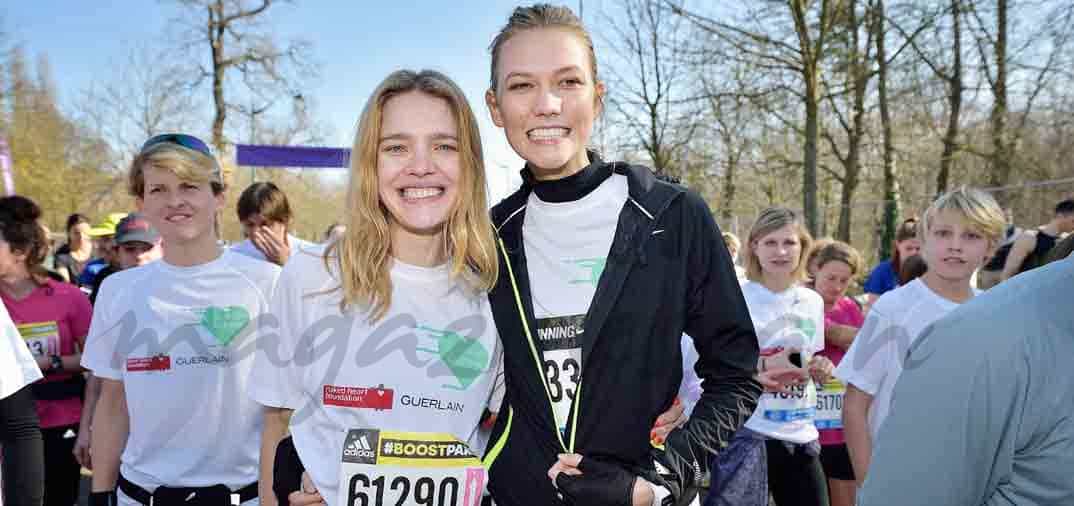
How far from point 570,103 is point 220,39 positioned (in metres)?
18.5

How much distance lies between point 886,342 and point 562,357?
75.9 inches

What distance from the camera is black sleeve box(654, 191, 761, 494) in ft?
5.75

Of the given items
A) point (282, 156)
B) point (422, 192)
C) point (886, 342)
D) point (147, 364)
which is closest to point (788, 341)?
point (886, 342)

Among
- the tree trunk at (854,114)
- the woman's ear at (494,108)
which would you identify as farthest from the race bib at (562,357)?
the tree trunk at (854,114)

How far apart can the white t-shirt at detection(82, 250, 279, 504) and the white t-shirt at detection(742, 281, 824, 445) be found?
2496 mm

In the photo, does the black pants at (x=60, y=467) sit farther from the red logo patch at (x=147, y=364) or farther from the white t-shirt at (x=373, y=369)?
the white t-shirt at (x=373, y=369)

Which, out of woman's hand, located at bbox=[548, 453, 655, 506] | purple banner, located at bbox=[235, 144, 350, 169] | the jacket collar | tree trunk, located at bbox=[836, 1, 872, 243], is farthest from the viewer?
tree trunk, located at bbox=[836, 1, 872, 243]

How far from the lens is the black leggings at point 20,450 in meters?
2.33

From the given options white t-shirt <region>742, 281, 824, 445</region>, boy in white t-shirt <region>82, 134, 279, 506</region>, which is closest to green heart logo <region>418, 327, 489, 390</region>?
boy in white t-shirt <region>82, 134, 279, 506</region>

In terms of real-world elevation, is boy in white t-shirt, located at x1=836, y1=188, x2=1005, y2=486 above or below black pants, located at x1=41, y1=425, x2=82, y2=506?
above

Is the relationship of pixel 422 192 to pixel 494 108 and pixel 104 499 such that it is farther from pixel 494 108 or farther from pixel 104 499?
pixel 104 499

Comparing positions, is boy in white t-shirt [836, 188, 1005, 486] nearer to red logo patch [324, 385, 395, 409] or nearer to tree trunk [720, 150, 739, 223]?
red logo patch [324, 385, 395, 409]

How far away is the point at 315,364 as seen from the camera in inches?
75.3

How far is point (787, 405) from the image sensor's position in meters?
3.71
